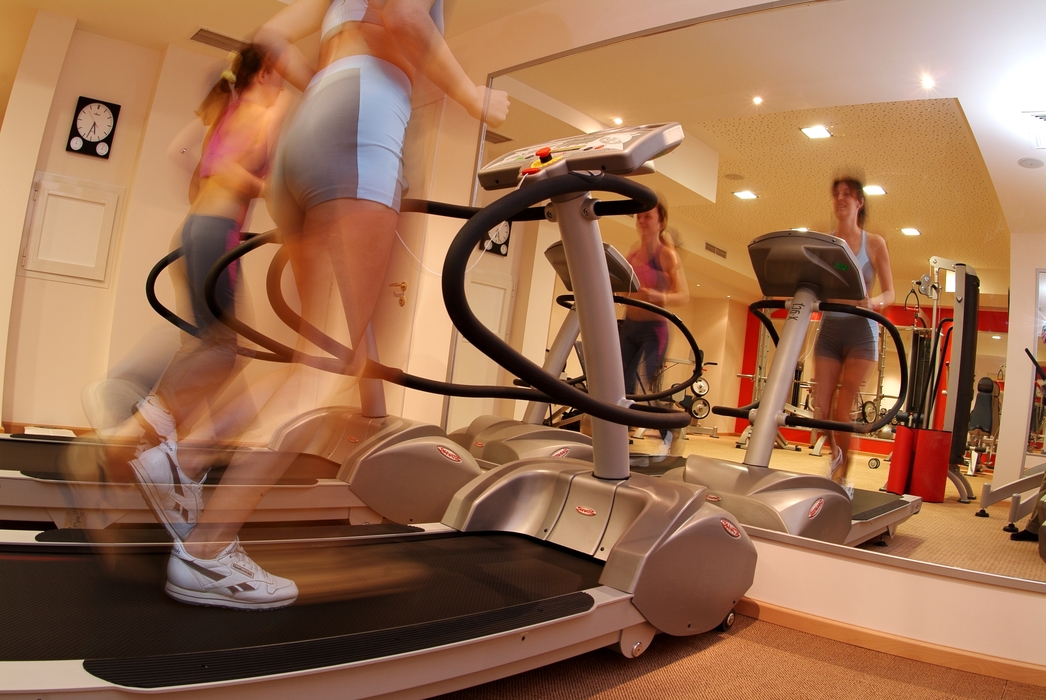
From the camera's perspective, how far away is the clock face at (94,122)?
388 centimetres

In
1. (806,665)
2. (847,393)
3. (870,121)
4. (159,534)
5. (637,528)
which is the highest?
(870,121)

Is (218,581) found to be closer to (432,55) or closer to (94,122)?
(432,55)

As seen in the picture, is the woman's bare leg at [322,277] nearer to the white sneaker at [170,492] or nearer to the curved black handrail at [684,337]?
the white sneaker at [170,492]

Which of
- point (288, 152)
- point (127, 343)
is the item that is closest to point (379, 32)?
point (288, 152)

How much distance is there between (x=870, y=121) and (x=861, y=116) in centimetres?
4

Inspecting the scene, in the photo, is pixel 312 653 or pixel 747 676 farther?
pixel 747 676

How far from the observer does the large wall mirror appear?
1954mm

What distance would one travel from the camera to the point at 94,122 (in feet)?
12.8

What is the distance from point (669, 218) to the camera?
262 centimetres

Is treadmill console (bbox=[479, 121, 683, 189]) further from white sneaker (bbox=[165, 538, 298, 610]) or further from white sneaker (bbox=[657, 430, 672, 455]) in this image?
white sneaker (bbox=[657, 430, 672, 455])

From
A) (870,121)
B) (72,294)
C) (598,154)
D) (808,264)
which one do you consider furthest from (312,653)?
(72,294)

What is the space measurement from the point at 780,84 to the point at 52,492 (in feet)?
8.66

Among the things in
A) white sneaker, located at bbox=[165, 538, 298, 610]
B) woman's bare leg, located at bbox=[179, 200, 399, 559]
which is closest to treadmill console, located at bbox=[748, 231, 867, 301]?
woman's bare leg, located at bbox=[179, 200, 399, 559]

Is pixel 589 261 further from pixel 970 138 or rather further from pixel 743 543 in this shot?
pixel 970 138
